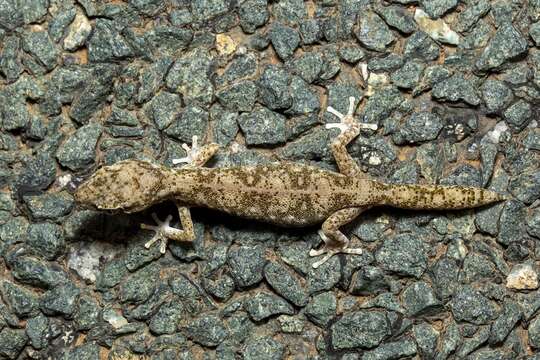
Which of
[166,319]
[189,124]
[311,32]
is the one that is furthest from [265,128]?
[166,319]

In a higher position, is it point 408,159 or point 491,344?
point 408,159

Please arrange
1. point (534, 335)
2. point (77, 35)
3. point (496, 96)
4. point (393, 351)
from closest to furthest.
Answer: point (393, 351) < point (534, 335) < point (496, 96) < point (77, 35)

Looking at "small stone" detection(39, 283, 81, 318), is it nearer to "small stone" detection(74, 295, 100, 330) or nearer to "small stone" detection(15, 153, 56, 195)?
"small stone" detection(74, 295, 100, 330)

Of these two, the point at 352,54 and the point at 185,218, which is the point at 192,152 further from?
the point at 352,54

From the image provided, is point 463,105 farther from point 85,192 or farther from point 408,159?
point 85,192

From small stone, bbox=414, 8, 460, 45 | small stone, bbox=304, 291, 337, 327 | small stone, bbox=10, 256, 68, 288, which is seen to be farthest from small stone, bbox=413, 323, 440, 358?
small stone, bbox=10, 256, 68, 288

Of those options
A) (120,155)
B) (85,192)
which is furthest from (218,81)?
(85,192)

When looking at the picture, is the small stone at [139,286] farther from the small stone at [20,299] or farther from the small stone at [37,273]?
the small stone at [20,299]

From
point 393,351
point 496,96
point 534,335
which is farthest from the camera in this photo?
point 496,96
